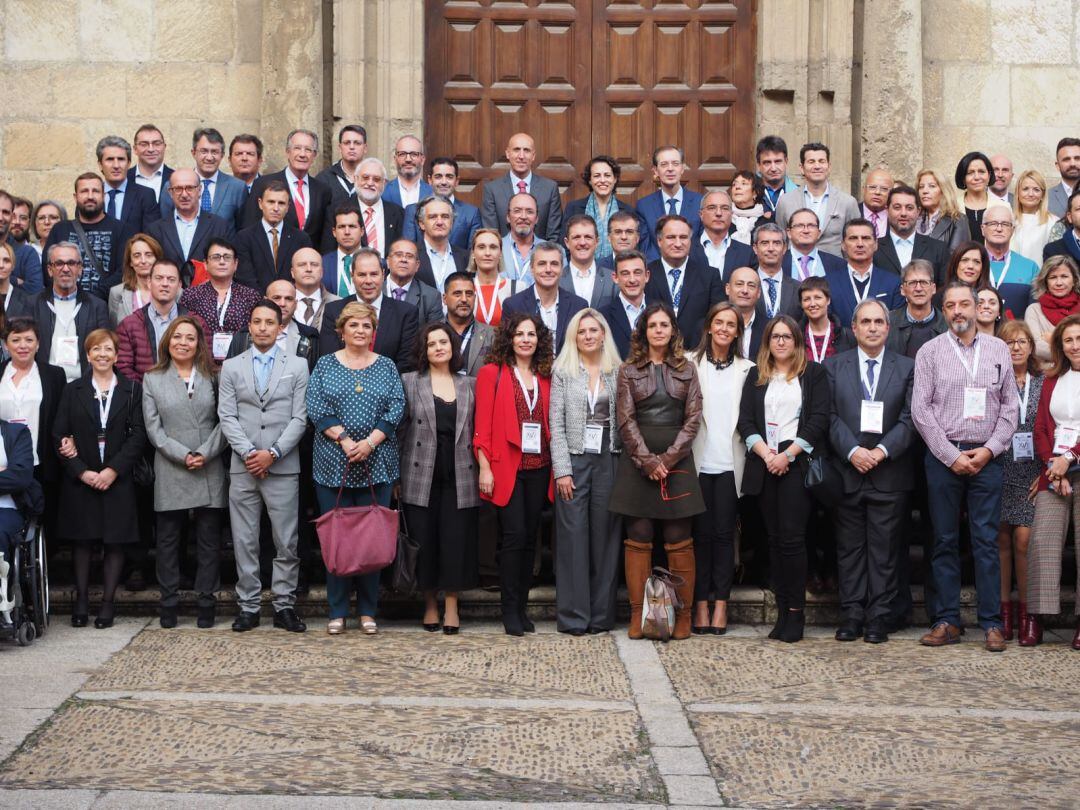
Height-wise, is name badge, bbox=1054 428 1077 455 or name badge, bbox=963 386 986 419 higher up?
name badge, bbox=963 386 986 419

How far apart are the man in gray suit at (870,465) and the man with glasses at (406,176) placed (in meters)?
3.51

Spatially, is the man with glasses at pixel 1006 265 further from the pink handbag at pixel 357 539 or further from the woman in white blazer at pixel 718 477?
the pink handbag at pixel 357 539

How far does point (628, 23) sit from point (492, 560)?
19.2 feet

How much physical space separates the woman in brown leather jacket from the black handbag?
655 mm

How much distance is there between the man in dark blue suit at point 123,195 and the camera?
11.2 meters

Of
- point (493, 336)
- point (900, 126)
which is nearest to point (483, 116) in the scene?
point (900, 126)

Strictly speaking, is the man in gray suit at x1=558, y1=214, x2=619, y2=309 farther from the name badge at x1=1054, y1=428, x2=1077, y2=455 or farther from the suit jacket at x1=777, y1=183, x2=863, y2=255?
the name badge at x1=1054, y1=428, x2=1077, y2=455

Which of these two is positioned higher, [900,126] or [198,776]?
[900,126]

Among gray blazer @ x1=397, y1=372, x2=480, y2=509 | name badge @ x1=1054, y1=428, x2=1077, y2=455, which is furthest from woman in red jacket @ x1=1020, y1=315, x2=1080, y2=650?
gray blazer @ x1=397, y1=372, x2=480, y2=509

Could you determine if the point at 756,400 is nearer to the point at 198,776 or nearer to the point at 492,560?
the point at 492,560

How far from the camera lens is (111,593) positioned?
9586mm

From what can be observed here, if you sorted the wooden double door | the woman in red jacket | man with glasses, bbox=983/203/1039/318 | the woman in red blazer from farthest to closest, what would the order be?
1. the wooden double door
2. man with glasses, bbox=983/203/1039/318
3. the woman in red blazer
4. the woman in red jacket

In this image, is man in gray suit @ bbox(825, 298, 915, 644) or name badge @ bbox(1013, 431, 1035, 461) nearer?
man in gray suit @ bbox(825, 298, 915, 644)

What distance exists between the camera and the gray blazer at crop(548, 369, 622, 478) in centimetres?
954
